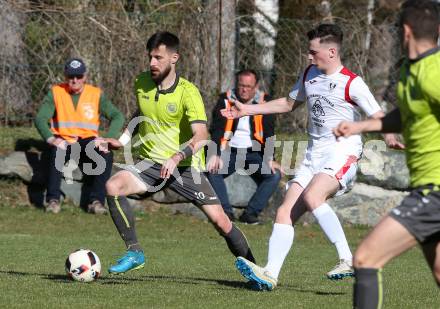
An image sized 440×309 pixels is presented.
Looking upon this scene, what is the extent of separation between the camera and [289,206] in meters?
8.13

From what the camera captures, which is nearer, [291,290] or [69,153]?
[291,290]

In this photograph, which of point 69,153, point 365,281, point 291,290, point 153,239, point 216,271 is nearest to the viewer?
point 365,281

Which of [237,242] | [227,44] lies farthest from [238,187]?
[237,242]

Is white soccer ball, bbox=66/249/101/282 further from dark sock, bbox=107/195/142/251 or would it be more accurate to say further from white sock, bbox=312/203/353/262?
white sock, bbox=312/203/353/262


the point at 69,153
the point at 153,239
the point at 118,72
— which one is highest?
the point at 118,72

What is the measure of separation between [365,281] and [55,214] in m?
8.78

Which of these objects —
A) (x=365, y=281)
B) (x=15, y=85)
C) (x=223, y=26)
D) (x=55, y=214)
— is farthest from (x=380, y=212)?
(x=365, y=281)

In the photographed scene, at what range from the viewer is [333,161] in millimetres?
8211

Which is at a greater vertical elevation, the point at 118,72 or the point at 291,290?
the point at 118,72

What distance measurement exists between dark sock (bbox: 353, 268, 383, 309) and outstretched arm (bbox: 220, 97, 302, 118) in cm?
243

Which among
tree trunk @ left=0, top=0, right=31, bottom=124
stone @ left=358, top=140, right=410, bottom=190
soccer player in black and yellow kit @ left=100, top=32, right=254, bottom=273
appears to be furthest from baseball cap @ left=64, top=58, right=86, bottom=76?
soccer player in black and yellow kit @ left=100, top=32, right=254, bottom=273

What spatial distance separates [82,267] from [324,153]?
2260 mm

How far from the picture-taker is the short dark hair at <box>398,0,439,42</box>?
5.51 m

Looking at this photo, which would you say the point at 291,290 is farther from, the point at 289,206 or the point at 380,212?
the point at 380,212
